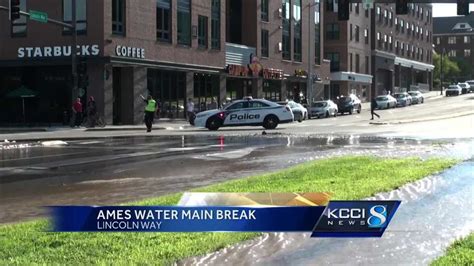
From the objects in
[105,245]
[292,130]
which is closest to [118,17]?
[292,130]

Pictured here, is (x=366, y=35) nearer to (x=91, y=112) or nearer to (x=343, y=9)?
(x=91, y=112)

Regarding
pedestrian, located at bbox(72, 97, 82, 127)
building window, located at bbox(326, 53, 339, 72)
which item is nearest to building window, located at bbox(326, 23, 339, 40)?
building window, located at bbox(326, 53, 339, 72)

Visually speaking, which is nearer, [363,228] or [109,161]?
[363,228]

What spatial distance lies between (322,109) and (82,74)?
911 inches

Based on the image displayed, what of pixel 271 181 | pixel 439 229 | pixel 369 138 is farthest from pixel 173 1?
pixel 439 229

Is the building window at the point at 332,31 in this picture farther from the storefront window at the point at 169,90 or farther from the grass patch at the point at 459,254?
the grass patch at the point at 459,254

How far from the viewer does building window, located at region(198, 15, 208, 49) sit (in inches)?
1842

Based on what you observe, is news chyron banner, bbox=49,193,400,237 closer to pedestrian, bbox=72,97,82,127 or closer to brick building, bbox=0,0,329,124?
pedestrian, bbox=72,97,82,127

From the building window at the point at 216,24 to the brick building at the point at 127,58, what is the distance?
0.08 meters

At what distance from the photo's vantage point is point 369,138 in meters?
24.1

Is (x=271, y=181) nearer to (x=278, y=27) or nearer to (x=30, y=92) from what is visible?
(x=30, y=92)

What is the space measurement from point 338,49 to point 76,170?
64956 millimetres

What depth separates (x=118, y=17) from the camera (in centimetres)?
3838

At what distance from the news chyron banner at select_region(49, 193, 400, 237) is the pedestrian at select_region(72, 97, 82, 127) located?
31.4 m
